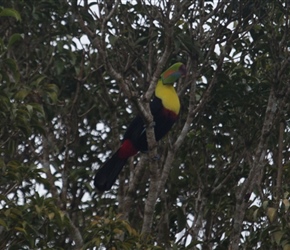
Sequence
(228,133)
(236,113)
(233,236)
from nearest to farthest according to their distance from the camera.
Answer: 1. (233,236)
2. (236,113)
3. (228,133)

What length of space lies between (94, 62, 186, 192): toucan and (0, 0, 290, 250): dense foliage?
14 centimetres

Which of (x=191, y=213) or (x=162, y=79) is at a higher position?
(x=162, y=79)

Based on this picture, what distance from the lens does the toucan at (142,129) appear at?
294 inches

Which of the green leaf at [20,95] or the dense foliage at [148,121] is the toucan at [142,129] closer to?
the dense foliage at [148,121]

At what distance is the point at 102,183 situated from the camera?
7.55m

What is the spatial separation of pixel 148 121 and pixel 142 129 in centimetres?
137

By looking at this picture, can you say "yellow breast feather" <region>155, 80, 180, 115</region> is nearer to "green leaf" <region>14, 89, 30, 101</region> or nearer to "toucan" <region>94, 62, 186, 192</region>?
"toucan" <region>94, 62, 186, 192</region>

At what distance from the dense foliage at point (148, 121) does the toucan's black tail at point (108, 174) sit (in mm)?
158

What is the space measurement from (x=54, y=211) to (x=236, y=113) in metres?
2.63

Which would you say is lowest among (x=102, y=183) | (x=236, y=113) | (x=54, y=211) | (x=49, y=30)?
(x=54, y=211)

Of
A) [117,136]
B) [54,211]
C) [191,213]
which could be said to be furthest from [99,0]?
[191,213]

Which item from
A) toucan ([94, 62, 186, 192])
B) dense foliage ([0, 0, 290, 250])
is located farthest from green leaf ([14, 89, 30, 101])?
toucan ([94, 62, 186, 192])

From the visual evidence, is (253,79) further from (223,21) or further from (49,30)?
(49,30)

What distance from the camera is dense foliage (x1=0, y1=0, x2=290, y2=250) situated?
6059 millimetres
